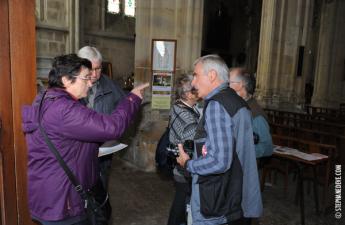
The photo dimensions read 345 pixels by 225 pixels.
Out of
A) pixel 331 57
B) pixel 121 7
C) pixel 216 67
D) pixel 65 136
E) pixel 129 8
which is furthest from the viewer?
pixel 129 8

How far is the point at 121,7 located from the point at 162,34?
336 inches

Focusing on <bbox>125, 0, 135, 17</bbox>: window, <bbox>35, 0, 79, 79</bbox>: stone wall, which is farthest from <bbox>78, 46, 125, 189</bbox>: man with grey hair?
<bbox>125, 0, 135, 17</bbox>: window

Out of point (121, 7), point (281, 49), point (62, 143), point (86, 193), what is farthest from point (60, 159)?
point (121, 7)

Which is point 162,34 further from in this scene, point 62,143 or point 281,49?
point 62,143

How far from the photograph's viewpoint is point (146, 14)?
5129 millimetres

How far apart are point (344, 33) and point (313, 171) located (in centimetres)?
970

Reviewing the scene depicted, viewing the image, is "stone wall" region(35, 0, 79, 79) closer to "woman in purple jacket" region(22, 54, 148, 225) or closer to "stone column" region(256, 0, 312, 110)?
"stone column" region(256, 0, 312, 110)

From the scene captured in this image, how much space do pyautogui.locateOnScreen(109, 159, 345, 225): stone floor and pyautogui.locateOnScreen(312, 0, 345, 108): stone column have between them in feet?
27.0

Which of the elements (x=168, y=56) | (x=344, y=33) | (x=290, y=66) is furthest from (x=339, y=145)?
(x=344, y=33)

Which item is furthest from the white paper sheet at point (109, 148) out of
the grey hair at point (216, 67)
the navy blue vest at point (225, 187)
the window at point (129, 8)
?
the window at point (129, 8)

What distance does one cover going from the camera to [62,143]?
1.57 meters

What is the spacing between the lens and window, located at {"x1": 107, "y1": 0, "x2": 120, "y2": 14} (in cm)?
1245

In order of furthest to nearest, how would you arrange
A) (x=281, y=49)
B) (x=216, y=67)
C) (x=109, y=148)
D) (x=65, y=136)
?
→ (x=281, y=49)
(x=109, y=148)
(x=216, y=67)
(x=65, y=136)

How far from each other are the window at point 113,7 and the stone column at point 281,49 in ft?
22.3
